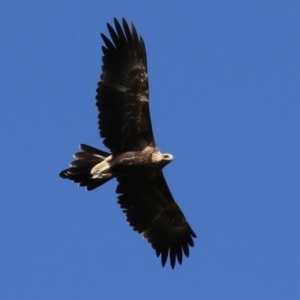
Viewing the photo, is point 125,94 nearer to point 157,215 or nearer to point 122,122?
point 122,122

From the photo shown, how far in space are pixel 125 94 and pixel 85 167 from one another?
156 cm

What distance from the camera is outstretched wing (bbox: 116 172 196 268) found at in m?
22.9

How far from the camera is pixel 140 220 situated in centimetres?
2328

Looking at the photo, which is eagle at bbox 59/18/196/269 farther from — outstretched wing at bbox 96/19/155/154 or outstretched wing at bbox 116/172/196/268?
outstretched wing at bbox 116/172/196/268

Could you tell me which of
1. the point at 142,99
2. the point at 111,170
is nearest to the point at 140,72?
the point at 142,99

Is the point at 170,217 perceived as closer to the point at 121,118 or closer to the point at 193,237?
the point at 193,237

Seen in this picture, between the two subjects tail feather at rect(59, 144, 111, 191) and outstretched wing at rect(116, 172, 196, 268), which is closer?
tail feather at rect(59, 144, 111, 191)

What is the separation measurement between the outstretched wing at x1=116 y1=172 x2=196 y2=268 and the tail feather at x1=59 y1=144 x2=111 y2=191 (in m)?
0.66

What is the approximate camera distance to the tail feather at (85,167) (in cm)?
2214

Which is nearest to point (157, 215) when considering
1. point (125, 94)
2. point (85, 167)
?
point (85, 167)

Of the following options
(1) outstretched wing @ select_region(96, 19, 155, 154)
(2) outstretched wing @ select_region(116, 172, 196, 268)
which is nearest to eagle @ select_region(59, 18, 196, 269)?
(1) outstretched wing @ select_region(96, 19, 155, 154)

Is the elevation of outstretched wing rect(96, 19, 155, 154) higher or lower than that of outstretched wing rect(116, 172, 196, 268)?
higher

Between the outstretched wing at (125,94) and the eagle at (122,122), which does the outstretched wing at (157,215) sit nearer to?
the eagle at (122,122)

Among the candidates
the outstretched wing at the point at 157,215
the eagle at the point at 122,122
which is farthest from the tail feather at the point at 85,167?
the outstretched wing at the point at 157,215
